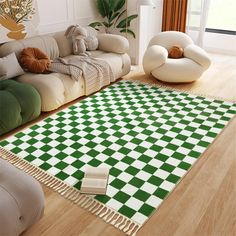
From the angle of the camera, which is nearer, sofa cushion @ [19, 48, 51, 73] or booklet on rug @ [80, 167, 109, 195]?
booklet on rug @ [80, 167, 109, 195]

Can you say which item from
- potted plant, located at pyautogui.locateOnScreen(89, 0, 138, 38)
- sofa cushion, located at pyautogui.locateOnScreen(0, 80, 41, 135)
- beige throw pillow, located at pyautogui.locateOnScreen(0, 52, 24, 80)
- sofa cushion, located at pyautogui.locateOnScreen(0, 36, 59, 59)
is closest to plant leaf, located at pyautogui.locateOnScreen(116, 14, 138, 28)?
potted plant, located at pyautogui.locateOnScreen(89, 0, 138, 38)

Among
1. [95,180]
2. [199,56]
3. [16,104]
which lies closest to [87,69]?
[16,104]

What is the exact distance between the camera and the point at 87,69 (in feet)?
11.3

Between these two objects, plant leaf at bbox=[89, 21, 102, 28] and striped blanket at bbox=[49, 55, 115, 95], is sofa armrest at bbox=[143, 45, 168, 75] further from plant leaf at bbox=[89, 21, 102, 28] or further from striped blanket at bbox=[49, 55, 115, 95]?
plant leaf at bbox=[89, 21, 102, 28]

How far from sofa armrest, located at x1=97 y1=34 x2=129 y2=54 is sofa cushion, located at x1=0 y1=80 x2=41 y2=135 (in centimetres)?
155

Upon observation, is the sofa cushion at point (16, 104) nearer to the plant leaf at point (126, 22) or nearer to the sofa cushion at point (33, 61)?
the sofa cushion at point (33, 61)

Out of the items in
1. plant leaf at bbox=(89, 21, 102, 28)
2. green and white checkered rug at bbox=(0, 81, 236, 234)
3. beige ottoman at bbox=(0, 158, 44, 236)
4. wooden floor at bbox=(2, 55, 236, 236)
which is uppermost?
plant leaf at bbox=(89, 21, 102, 28)

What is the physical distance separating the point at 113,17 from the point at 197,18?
1.75 meters

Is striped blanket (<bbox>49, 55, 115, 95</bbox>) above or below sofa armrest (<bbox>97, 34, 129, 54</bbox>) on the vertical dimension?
below

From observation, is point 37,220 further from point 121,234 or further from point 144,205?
point 144,205

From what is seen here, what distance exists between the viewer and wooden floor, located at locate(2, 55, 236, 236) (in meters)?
1.73

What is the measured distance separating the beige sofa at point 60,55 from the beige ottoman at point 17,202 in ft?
4.70

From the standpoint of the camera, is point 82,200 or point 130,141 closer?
point 82,200

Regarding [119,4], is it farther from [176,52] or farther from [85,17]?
[176,52]
